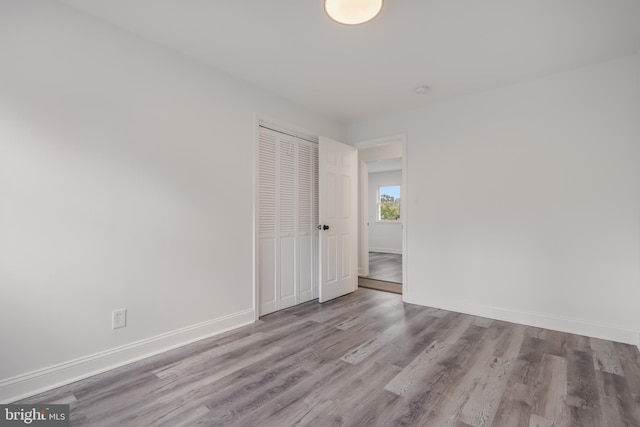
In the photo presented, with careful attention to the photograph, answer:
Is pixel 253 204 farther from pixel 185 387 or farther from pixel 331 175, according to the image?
pixel 185 387

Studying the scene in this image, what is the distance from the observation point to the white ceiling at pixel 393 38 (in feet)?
6.57

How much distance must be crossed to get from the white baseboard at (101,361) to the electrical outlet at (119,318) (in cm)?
17

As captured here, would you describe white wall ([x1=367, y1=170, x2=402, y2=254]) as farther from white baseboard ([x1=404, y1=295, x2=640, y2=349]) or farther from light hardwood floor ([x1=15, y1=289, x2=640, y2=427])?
light hardwood floor ([x1=15, y1=289, x2=640, y2=427])

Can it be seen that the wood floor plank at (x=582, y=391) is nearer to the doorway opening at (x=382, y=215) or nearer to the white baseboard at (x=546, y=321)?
the white baseboard at (x=546, y=321)

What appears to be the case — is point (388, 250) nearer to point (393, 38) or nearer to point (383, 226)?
point (383, 226)

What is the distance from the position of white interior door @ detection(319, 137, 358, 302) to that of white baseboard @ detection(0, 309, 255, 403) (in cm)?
149

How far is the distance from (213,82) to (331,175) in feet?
6.04

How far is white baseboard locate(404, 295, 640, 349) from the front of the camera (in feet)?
8.61

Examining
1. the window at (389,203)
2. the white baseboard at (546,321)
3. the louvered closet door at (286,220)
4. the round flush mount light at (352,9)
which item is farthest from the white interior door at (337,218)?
the window at (389,203)

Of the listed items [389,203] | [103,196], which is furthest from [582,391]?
[389,203]

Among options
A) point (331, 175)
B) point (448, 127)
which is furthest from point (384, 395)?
point (448, 127)

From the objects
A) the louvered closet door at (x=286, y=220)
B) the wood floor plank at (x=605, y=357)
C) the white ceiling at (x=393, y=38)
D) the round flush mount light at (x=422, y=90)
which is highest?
the white ceiling at (x=393, y=38)

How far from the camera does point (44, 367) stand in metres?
1.87

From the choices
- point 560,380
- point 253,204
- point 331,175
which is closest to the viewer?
point 560,380
